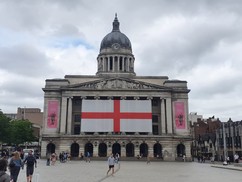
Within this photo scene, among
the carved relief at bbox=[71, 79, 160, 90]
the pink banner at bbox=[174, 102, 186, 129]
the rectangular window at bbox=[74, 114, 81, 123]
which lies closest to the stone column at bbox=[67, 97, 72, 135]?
the rectangular window at bbox=[74, 114, 81, 123]

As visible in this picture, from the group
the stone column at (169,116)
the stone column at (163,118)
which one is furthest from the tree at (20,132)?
the stone column at (169,116)

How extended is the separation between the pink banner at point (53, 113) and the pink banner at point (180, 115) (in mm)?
32480

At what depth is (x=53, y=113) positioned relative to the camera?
8675 cm

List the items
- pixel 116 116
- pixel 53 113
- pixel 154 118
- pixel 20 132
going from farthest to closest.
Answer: pixel 20 132 < pixel 154 118 < pixel 53 113 < pixel 116 116

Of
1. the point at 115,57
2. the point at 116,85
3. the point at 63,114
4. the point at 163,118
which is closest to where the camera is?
the point at 63,114

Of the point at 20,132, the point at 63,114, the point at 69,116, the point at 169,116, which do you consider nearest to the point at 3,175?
the point at 69,116

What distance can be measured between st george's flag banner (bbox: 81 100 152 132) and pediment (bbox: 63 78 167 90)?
182 inches

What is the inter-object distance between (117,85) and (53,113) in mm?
18875

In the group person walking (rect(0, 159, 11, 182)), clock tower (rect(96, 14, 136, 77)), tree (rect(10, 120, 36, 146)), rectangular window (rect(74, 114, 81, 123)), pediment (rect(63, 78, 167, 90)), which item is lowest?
person walking (rect(0, 159, 11, 182))

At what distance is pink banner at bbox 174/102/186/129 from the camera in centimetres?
8706

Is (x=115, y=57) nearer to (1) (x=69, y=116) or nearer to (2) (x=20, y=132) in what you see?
(1) (x=69, y=116)

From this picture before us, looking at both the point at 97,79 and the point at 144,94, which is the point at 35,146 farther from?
the point at 144,94

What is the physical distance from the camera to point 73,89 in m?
86.8

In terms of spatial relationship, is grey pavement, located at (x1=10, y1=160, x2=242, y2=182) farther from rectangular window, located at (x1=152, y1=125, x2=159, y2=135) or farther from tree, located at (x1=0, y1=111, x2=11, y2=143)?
tree, located at (x1=0, y1=111, x2=11, y2=143)
